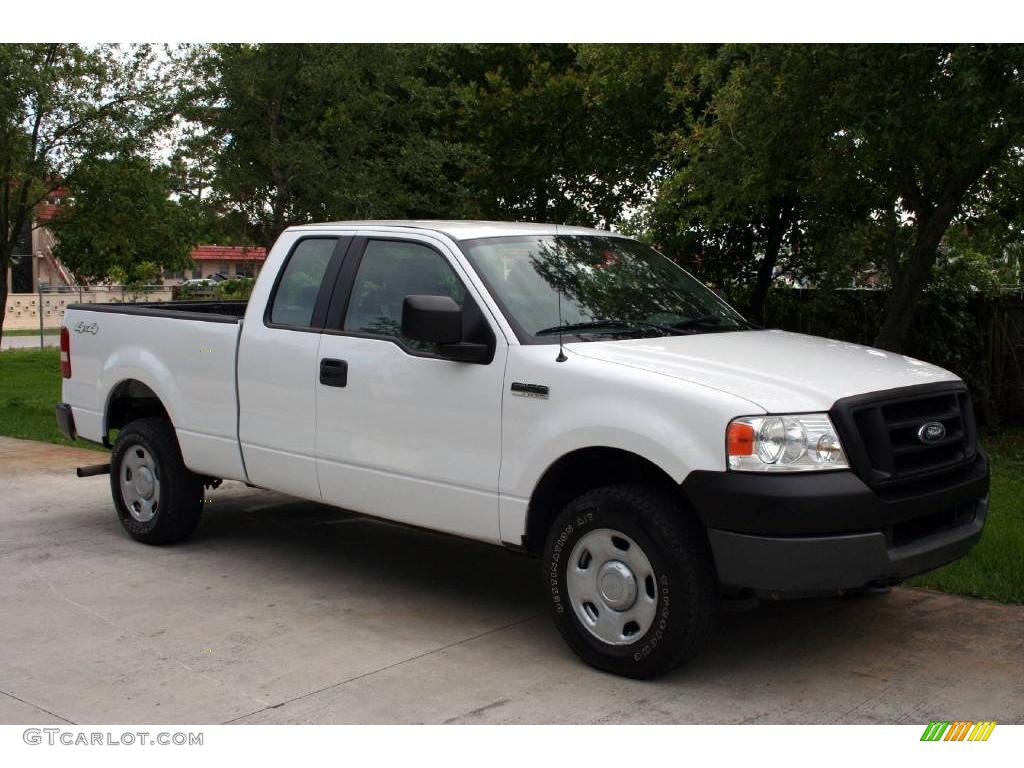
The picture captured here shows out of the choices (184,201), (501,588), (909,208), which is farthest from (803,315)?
(184,201)

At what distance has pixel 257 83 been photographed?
17.2m

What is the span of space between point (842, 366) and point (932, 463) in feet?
1.90

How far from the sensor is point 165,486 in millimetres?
7570

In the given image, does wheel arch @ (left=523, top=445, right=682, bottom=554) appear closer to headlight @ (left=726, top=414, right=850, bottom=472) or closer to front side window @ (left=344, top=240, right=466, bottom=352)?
headlight @ (left=726, top=414, right=850, bottom=472)

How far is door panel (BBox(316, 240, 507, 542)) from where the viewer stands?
→ 18.8 ft

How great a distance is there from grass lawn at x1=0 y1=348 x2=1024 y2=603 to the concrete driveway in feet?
0.82

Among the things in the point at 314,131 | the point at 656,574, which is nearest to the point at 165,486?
the point at 656,574

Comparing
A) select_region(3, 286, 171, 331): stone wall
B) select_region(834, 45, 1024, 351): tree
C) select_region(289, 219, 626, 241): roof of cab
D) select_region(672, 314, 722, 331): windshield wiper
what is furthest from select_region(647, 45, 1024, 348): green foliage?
Answer: select_region(3, 286, 171, 331): stone wall

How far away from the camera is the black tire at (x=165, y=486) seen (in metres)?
7.57

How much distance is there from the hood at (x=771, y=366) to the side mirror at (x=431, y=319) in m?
0.56

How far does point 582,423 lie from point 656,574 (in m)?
0.73

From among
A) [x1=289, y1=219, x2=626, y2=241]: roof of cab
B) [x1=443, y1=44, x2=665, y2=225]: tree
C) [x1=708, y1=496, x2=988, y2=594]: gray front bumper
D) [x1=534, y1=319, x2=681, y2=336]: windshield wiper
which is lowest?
[x1=708, y1=496, x2=988, y2=594]: gray front bumper

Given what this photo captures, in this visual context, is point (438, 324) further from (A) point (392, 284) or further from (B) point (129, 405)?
(B) point (129, 405)

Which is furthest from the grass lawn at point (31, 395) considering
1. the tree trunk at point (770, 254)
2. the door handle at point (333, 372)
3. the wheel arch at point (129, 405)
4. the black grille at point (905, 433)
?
the tree trunk at point (770, 254)
